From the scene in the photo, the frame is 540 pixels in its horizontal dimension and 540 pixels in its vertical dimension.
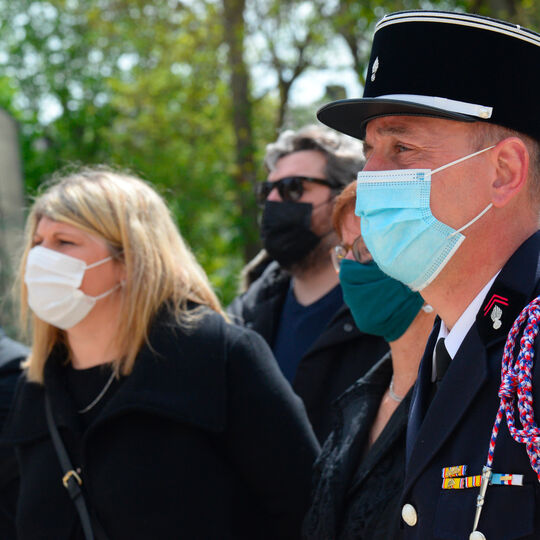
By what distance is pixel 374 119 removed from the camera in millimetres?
2023

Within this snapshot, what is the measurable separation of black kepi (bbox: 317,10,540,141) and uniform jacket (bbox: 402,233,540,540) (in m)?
0.31

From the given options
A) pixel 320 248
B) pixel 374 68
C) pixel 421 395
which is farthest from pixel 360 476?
pixel 320 248

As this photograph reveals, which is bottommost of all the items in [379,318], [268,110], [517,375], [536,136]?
[268,110]

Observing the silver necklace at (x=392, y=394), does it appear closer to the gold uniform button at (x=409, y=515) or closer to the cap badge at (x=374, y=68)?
the gold uniform button at (x=409, y=515)

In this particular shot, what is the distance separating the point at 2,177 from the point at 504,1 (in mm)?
5263

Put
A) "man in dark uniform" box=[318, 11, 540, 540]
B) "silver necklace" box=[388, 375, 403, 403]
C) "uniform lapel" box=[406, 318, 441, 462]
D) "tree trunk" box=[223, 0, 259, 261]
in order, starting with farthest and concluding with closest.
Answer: "tree trunk" box=[223, 0, 259, 261] < "silver necklace" box=[388, 375, 403, 403] < "uniform lapel" box=[406, 318, 441, 462] < "man in dark uniform" box=[318, 11, 540, 540]

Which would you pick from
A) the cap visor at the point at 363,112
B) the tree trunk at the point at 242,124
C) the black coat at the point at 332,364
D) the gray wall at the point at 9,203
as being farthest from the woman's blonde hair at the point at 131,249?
the tree trunk at the point at 242,124

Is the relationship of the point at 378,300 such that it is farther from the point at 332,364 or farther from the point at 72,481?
the point at 72,481

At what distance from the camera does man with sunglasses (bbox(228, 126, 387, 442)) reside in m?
3.97

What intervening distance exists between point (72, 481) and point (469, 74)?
2.06 m

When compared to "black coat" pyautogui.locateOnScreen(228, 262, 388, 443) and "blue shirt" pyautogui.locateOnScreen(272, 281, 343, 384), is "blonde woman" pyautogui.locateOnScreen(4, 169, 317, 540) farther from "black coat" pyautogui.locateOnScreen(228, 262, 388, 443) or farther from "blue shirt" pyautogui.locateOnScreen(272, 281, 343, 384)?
"blue shirt" pyautogui.locateOnScreen(272, 281, 343, 384)

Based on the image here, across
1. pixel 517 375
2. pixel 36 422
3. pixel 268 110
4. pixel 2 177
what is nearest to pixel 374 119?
pixel 517 375

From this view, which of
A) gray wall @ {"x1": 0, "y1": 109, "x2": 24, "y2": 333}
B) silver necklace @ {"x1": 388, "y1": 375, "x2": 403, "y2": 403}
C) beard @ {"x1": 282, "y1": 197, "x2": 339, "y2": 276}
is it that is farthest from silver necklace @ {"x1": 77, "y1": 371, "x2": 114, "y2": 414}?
gray wall @ {"x1": 0, "y1": 109, "x2": 24, "y2": 333}

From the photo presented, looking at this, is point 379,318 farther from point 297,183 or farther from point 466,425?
point 297,183
